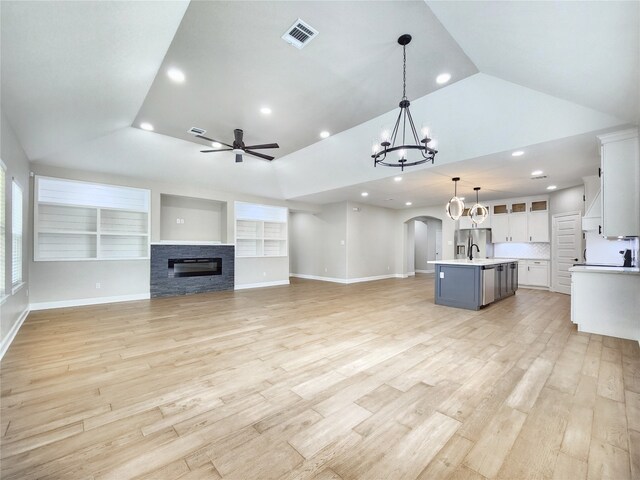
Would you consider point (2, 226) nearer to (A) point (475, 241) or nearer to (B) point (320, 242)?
(B) point (320, 242)

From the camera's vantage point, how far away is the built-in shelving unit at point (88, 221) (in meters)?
5.45

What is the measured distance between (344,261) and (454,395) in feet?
22.8

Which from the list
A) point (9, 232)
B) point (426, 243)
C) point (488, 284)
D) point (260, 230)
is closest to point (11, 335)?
point (9, 232)

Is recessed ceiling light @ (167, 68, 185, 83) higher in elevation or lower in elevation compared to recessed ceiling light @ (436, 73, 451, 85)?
lower

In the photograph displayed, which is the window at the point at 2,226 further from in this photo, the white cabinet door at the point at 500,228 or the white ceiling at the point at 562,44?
the white cabinet door at the point at 500,228

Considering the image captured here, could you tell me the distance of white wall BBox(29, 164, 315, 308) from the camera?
5227 millimetres

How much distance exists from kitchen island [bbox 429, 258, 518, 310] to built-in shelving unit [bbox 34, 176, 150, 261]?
6.59 metres

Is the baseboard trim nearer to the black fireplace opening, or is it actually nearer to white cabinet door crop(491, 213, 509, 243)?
white cabinet door crop(491, 213, 509, 243)

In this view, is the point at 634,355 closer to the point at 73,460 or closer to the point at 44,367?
the point at 73,460

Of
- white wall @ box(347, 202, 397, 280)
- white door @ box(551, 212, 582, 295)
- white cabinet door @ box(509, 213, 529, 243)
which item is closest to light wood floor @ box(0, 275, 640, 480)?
white door @ box(551, 212, 582, 295)

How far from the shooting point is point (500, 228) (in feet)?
27.1

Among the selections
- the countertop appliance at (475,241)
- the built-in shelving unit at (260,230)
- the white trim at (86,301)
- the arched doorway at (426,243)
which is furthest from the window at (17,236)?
the arched doorway at (426,243)

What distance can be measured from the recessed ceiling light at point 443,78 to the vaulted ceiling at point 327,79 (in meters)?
0.07

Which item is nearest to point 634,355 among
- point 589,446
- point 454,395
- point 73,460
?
point 589,446
